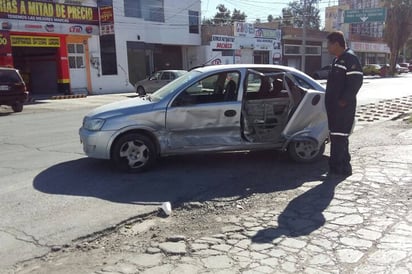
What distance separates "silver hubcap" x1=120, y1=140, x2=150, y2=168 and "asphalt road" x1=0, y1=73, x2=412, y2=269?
22 centimetres

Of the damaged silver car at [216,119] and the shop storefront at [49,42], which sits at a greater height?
the shop storefront at [49,42]

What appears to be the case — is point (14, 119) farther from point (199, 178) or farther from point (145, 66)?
point (145, 66)

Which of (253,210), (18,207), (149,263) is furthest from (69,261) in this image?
(253,210)

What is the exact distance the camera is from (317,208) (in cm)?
510

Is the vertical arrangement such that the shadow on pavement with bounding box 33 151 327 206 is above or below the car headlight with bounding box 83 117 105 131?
below

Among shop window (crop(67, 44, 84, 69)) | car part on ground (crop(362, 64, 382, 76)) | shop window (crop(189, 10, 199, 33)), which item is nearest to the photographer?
shop window (crop(67, 44, 84, 69))

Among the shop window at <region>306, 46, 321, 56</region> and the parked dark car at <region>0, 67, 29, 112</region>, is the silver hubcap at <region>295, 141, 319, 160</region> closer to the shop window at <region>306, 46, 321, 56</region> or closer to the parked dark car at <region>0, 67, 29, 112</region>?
the parked dark car at <region>0, 67, 29, 112</region>

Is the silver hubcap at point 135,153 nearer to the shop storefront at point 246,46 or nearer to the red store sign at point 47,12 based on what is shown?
the red store sign at point 47,12

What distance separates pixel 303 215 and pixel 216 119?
95.9 inches

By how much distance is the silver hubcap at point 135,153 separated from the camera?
669 centimetres

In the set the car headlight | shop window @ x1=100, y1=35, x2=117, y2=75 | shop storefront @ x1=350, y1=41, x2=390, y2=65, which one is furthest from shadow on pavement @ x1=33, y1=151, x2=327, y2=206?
shop storefront @ x1=350, y1=41, x2=390, y2=65

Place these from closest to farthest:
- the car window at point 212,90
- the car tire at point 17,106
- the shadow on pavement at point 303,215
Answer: the shadow on pavement at point 303,215 < the car window at point 212,90 < the car tire at point 17,106

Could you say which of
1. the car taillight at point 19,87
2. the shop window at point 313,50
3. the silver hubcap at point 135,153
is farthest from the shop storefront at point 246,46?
the silver hubcap at point 135,153

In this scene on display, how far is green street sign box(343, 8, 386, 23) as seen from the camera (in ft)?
151
